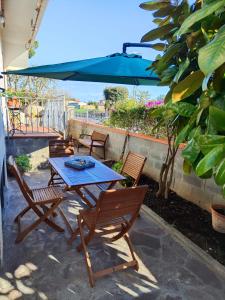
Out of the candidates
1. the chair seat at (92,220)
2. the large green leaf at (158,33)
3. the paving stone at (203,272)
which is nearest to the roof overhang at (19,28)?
the large green leaf at (158,33)

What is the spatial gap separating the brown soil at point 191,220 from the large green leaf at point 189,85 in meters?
2.15

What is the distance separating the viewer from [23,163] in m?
5.50

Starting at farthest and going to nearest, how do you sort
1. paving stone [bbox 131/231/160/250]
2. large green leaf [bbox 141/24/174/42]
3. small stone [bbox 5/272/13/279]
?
paving stone [bbox 131/231/160/250] < small stone [bbox 5/272/13/279] < large green leaf [bbox 141/24/174/42]

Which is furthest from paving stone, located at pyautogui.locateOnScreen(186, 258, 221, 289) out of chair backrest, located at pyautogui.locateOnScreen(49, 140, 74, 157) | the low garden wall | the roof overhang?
the roof overhang

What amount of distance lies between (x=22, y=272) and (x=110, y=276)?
35.9 inches

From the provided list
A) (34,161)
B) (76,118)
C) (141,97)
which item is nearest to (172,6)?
(34,161)

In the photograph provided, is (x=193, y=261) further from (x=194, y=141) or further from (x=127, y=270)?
(x=194, y=141)

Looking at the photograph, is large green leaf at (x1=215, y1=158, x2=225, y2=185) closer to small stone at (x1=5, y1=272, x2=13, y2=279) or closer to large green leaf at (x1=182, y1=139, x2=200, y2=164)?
large green leaf at (x1=182, y1=139, x2=200, y2=164)

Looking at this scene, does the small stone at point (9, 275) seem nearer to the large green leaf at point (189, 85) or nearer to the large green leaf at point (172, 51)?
the large green leaf at point (189, 85)

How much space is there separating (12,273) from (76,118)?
907cm

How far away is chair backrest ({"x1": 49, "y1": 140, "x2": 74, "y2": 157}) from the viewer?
4.92 metres

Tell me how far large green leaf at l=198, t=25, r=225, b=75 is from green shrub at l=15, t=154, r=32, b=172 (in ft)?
17.1

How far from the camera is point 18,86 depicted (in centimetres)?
1467

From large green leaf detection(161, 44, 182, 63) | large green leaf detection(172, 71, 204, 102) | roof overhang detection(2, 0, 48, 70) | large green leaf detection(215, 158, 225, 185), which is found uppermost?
roof overhang detection(2, 0, 48, 70)
